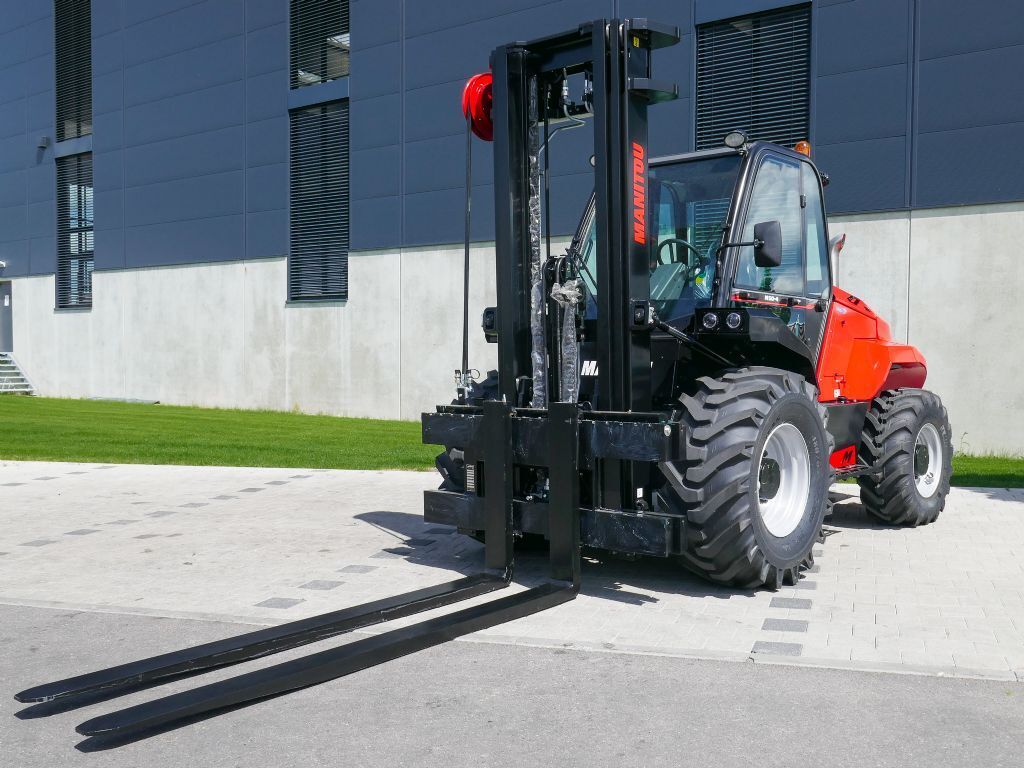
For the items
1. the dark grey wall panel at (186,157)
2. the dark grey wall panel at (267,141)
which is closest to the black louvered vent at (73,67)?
the dark grey wall panel at (186,157)

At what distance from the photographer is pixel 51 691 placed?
4520 millimetres

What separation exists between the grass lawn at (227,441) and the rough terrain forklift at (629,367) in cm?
603

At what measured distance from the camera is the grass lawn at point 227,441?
13.8 m

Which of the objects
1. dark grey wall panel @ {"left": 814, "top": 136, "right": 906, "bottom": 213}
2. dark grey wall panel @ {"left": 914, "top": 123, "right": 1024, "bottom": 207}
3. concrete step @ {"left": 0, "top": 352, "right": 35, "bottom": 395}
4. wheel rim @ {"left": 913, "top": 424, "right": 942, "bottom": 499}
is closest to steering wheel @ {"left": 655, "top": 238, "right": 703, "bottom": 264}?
wheel rim @ {"left": 913, "top": 424, "right": 942, "bottom": 499}

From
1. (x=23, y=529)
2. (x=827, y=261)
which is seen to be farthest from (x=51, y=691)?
(x=827, y=261)

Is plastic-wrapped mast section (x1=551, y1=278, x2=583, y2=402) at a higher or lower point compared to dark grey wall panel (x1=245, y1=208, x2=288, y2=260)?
lower

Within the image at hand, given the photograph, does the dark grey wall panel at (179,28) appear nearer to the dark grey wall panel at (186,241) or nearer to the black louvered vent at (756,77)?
the dark grey wall panel at (186,241)

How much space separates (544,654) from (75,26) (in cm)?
3110

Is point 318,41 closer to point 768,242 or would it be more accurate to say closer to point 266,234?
point 266,234

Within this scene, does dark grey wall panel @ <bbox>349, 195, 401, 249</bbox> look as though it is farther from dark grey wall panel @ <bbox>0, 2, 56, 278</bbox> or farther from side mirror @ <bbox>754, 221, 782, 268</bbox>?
side mirror @ <bbox>754, 221, 782, 268</bbox>

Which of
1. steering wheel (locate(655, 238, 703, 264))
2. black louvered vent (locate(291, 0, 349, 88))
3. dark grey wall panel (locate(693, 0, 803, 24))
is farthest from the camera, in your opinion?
black louvered vent (locate(291, 0, 349, 88))

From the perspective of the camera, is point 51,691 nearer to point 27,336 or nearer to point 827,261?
point 827,261

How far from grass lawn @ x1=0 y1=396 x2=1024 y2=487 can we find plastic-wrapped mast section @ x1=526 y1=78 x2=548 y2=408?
6.94 meters

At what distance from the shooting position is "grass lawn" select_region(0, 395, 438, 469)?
46.9 feet
